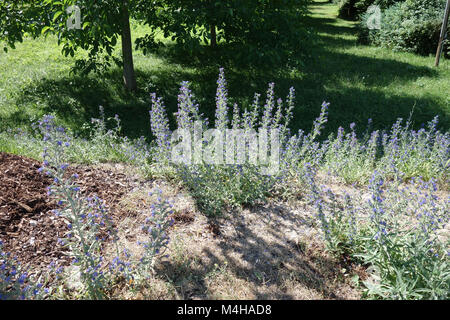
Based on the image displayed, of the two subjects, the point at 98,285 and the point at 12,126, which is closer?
the point at 98,285

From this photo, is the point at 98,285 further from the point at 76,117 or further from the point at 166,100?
the point at 166,100

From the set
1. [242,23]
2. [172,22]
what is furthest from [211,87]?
[172,22]

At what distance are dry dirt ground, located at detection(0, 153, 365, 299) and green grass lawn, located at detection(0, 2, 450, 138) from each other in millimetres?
3250

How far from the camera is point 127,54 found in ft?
26.8

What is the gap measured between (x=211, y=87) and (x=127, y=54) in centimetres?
222

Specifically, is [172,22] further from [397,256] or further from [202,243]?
[397,256]

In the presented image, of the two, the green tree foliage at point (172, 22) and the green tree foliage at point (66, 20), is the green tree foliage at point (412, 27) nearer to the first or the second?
the green tree foliage at point (172, 22)

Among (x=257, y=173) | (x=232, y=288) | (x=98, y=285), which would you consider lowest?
(x=232, y=288)

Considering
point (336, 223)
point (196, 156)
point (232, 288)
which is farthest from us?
point (196, 156)

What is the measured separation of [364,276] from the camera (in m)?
3.11

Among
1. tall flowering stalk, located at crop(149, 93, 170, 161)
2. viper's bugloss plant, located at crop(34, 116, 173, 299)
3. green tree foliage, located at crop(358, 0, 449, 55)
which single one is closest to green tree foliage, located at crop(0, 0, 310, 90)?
tall flowering stalk, located at crop(149, 93, 170, 161)
